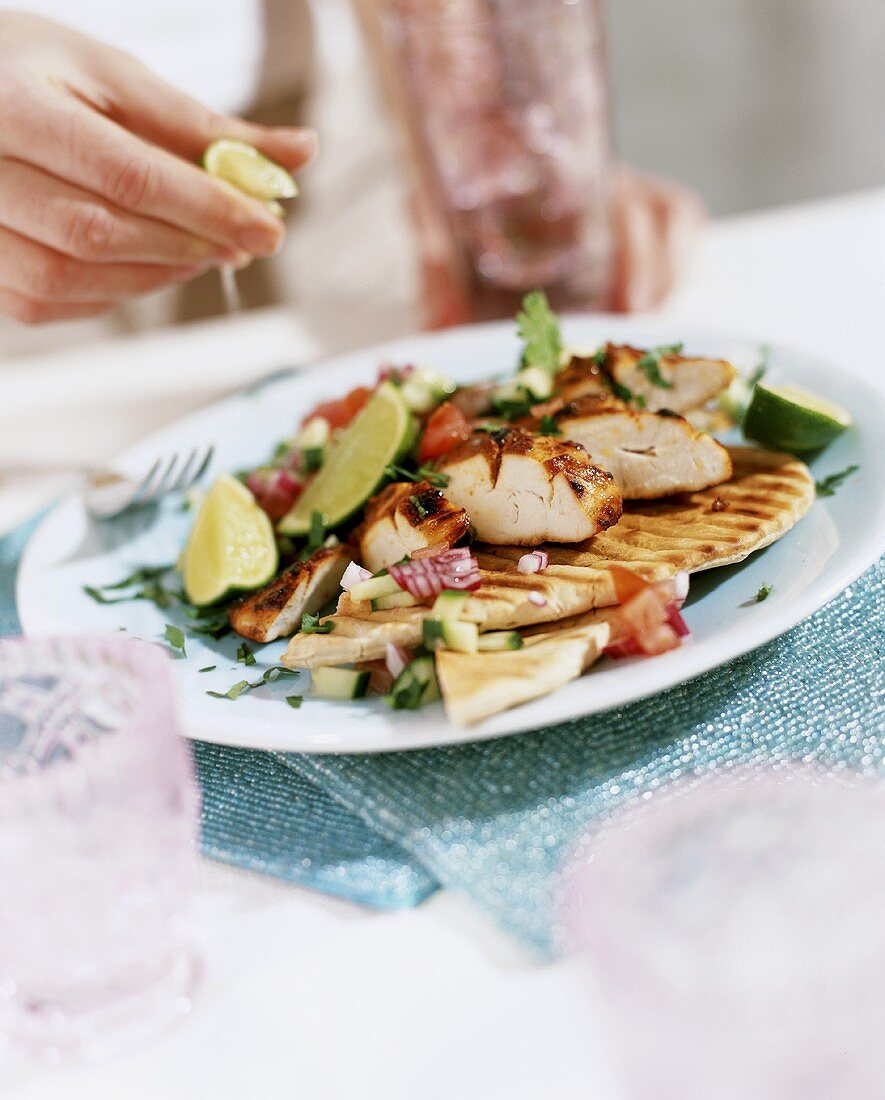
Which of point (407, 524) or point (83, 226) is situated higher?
point (83, 226)

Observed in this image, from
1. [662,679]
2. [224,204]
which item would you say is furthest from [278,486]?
[662,679]

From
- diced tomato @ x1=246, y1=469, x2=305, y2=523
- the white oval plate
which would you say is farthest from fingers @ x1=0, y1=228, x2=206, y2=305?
diced tomato @ x1=246, y1=469, x2=305, y2=523

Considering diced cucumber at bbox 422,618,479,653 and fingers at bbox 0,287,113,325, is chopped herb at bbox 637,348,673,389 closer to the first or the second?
diced cucumber at bbox 422,618,479,653

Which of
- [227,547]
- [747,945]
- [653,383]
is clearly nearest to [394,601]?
[227,547]

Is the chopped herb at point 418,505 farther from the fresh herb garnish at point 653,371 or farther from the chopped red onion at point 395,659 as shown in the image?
the fresh herb garnish at point 653,371

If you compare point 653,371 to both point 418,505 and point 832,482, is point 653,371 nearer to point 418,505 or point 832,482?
point 832,482
